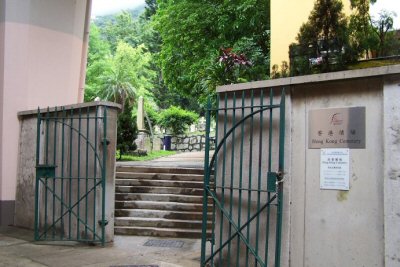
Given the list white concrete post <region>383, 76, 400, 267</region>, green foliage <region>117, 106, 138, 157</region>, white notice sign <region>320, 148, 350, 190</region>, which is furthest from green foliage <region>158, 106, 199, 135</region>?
white concrete post <region>383, 76, 400, 267</region>

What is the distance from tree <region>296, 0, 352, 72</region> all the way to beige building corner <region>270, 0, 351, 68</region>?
515cm

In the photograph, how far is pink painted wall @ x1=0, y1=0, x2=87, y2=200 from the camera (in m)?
9.00

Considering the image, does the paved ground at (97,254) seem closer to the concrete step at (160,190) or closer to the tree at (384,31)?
the concrete step at (160,190)

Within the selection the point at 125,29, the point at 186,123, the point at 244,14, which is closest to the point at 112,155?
the point at 244,14

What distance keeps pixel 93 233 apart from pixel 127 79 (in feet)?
102

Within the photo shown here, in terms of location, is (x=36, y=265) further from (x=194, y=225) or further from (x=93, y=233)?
(x=194, y=225)

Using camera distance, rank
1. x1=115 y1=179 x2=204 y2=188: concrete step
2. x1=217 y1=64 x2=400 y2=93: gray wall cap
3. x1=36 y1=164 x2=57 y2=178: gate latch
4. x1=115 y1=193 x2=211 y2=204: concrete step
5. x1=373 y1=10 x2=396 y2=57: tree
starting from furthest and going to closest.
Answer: x1=115 y1=179 x2=204 y2=188: concrete step, x1=115 y1=193 x2=211 y2=204: concrete step, x1=36 y1=164 x2=57 y2=178: gate latch, x1=373 y1=10 x2=396 y2=57: tree, x1=217 y1=64 x2=400 y2=93: gray wall cap

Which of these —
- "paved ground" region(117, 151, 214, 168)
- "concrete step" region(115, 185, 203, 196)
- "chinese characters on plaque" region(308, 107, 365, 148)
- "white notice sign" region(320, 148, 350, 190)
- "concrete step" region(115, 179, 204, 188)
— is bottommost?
"concrete step" region(115, 185, 203, 196)

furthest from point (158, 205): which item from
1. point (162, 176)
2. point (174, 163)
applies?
point (174, 163)

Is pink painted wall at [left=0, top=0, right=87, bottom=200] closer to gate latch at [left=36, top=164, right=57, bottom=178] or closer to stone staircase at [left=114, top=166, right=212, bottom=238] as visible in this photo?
gate latch at [left=36, top=164, right=57, bottom=178]

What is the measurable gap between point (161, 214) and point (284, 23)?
22.5ft

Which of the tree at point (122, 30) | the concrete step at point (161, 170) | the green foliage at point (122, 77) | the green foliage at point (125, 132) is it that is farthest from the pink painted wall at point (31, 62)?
the tree at point (122, 30)

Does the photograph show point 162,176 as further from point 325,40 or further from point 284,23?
point 284,23

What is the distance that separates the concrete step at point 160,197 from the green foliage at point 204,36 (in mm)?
3848
